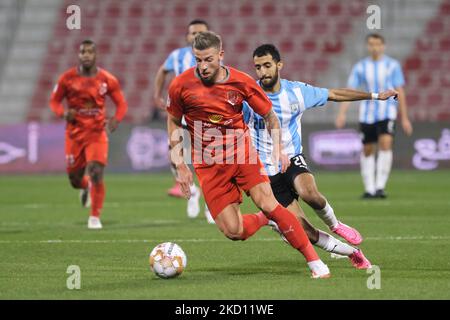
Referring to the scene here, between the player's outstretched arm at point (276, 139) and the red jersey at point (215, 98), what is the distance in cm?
6

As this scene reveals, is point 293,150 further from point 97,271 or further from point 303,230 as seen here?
point 97,271

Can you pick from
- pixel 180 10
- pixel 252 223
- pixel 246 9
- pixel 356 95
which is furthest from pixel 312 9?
pixel 252 223

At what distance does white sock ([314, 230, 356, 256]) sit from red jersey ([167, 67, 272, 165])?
1.15 meters

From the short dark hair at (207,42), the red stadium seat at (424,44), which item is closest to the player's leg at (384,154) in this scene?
the short dark hair at (207,42)

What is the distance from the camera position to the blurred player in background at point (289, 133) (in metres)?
8.51

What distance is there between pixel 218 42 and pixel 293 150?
140 centimetres

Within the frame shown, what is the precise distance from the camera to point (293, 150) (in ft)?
28.7

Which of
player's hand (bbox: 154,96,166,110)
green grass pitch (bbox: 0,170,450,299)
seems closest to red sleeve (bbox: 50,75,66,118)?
player's hand (bbox: 154,96,166,110)

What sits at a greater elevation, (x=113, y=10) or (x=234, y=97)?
(x=113, y=10)

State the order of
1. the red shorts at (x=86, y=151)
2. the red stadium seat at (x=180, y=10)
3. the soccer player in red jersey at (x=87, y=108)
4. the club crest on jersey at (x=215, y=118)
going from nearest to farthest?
the club crest on jersey at (x=215, y=118) → the red shorts at (x=86, y=151) → the soccer player in red jersey at (x=87, y=108) → the red stadium seat at (x=180, y=10)

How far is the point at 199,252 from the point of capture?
31.6 feet

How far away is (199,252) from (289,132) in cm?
158

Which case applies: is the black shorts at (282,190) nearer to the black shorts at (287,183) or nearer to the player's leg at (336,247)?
the black shorts at (287,183)

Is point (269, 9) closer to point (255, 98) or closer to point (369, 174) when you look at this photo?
point (369, 174)
